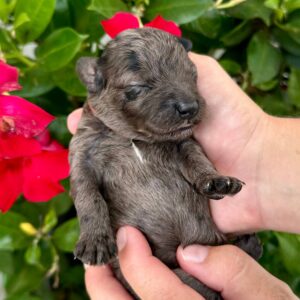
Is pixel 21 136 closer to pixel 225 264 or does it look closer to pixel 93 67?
pixel 93 67

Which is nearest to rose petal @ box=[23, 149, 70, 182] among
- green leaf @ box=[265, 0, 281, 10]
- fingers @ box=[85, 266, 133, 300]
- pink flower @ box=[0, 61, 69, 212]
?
pink flower @ box=[0, 61, 69, 212]

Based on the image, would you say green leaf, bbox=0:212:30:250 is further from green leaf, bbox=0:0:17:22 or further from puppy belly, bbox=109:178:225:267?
green leaf, bbox=0:0:17:22

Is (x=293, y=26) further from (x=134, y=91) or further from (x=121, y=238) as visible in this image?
(x=121, y=238)

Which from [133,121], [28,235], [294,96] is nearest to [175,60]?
[133,121]

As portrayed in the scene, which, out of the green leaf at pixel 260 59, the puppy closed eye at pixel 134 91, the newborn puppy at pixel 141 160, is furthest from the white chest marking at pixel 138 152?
the green leaf at pixel 260 59

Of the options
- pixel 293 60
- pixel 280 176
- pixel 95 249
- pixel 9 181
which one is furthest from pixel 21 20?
pixel 293 60

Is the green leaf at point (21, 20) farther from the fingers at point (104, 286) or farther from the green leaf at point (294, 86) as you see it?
the green leaf at point (294, 86)
